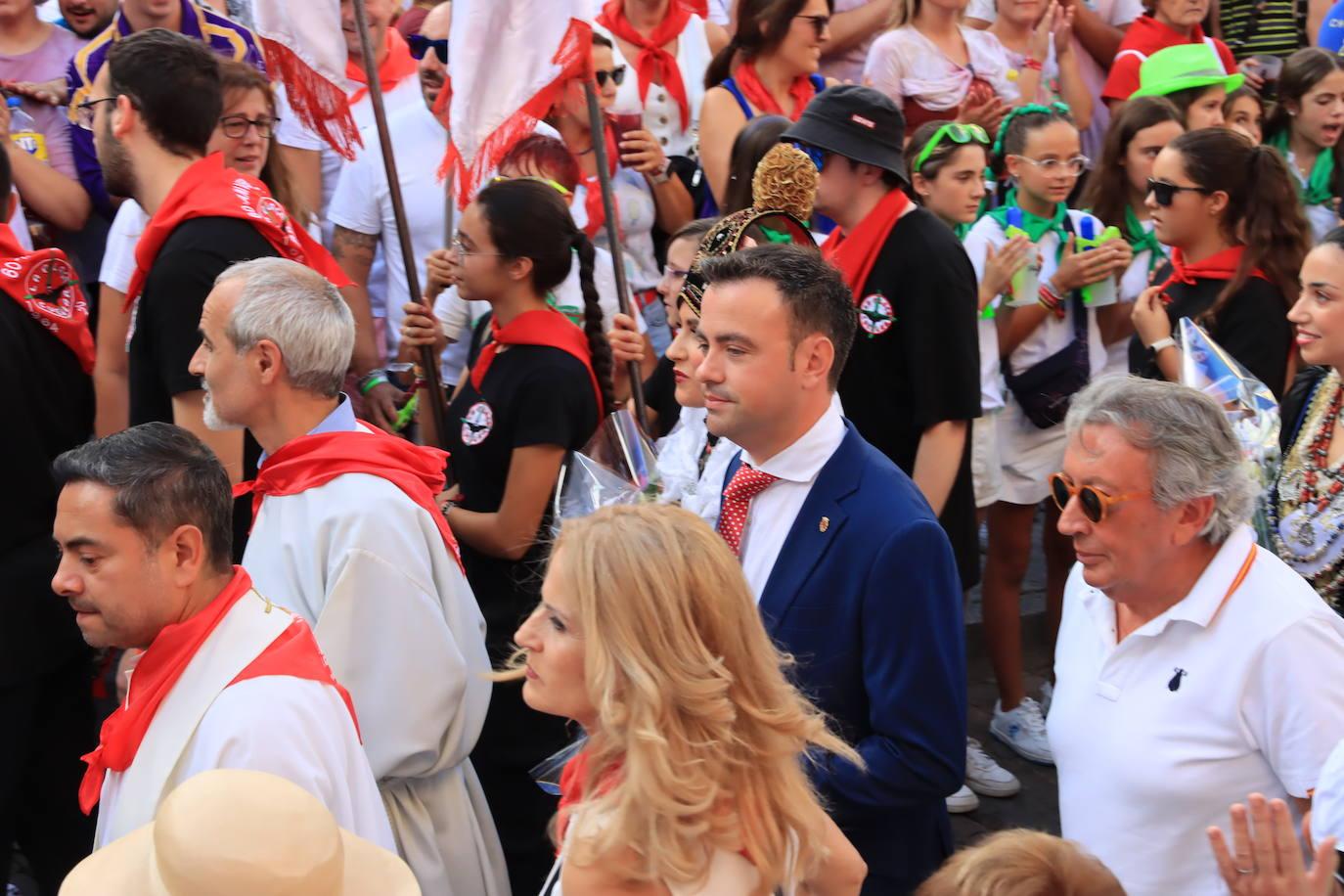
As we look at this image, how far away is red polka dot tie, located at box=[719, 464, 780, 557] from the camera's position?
3207mm

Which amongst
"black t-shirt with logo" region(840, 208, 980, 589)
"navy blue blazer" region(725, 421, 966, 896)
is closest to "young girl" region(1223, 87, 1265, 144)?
"black t-shirt with logo" region(840, 208, 980, 589)

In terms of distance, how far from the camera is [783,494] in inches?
125

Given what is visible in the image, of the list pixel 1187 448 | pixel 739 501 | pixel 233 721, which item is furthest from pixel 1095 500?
pixel 233 721

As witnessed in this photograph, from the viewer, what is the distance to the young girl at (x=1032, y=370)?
222 inches

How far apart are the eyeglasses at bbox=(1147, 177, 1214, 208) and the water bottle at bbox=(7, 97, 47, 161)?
4.25 metres

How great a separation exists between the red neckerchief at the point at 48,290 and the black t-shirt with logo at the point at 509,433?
44.4 inches

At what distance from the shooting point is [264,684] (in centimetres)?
272

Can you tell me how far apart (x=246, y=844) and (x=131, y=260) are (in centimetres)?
315

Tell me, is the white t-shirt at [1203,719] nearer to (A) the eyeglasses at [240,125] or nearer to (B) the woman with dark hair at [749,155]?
(B) the woman with dark hair at [749,155]

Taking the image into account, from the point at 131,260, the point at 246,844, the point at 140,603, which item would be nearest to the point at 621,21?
the point at 131,260

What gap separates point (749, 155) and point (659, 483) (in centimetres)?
127

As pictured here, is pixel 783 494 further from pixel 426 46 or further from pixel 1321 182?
pixel 1321 182

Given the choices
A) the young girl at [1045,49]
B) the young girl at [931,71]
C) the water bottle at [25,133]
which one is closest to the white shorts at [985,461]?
the young girl at [931,71]

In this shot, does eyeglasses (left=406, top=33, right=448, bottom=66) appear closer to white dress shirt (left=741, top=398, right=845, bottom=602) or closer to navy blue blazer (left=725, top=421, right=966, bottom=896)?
white dress shirt (left=741, top=398, right=845, bottom=602)
